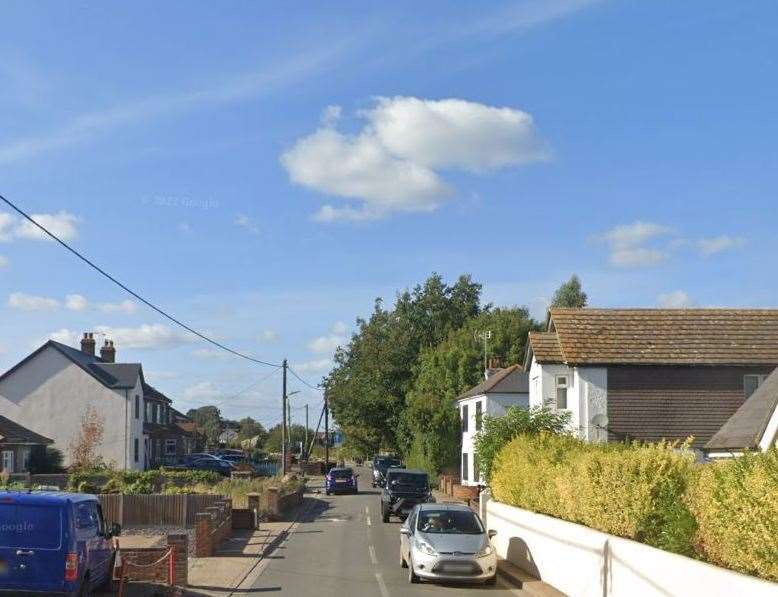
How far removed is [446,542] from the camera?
19.2m

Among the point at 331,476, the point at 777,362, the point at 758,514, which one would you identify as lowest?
the point at 331,476

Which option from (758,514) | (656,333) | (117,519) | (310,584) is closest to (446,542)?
(310,584)

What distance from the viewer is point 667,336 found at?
36188 mm

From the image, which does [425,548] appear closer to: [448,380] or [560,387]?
[560,387]

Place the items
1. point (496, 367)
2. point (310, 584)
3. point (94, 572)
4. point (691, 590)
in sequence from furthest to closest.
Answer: point (496, 367)
point (310, 584)
point (94, 572)
point (691, 590)

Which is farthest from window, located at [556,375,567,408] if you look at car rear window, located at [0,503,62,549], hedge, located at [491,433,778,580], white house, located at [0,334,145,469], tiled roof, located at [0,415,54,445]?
white house, located at [0,334,145,469]

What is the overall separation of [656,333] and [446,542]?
1957 cm

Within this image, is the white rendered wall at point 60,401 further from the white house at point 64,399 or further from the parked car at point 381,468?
the parked car at point 381,468

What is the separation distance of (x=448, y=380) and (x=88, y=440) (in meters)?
27.0

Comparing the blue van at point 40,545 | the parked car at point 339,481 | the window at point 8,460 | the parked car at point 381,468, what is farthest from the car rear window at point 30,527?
the parked car at point 381,468

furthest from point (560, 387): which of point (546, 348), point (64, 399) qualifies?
point (64, 399)

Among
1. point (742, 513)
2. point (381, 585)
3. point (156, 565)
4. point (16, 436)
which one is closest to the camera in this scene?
point (742, 513)

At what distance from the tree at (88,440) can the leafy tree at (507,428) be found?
3211 centimetres

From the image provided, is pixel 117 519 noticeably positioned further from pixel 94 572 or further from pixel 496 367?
pixel 496 367
